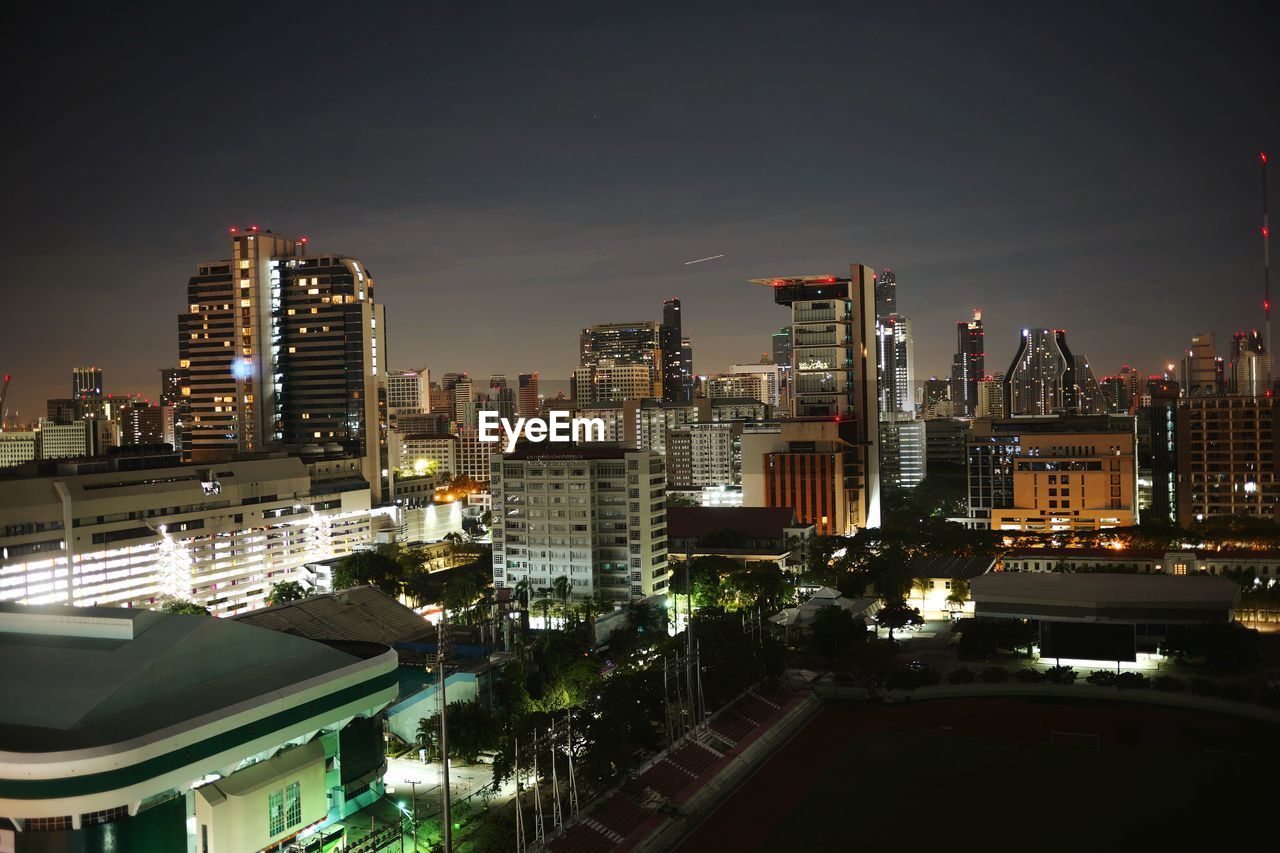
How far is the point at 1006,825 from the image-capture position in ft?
85.5

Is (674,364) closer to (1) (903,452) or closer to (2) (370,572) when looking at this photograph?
(1) (903,452)

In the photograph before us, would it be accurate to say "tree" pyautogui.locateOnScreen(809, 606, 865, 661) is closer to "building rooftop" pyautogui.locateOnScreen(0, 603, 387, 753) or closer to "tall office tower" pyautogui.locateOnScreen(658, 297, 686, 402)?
"building rooftop" pyautogui.locateOnScreen(0, 603, 387, 753)

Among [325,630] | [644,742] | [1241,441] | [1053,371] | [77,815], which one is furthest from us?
[1053,371]

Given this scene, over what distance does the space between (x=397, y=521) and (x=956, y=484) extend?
55163mm

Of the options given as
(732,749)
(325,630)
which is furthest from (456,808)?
(325,630)

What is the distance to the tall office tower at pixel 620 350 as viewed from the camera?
160000mm

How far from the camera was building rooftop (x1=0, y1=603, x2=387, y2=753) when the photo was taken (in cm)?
2012

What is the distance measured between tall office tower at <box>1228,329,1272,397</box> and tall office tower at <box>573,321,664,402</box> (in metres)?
76.7

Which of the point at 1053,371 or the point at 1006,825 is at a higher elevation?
the point at 1053,371

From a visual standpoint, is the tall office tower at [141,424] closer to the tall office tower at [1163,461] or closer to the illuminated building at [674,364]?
the illuminated building at [674,364]

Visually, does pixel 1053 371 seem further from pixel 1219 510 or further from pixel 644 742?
pixel 644 742

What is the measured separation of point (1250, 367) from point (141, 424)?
125 m

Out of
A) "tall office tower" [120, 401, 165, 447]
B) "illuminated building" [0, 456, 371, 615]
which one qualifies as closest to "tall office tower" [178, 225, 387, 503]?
"illuminated building" [0, 456, 371, 615]

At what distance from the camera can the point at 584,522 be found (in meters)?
50.8
